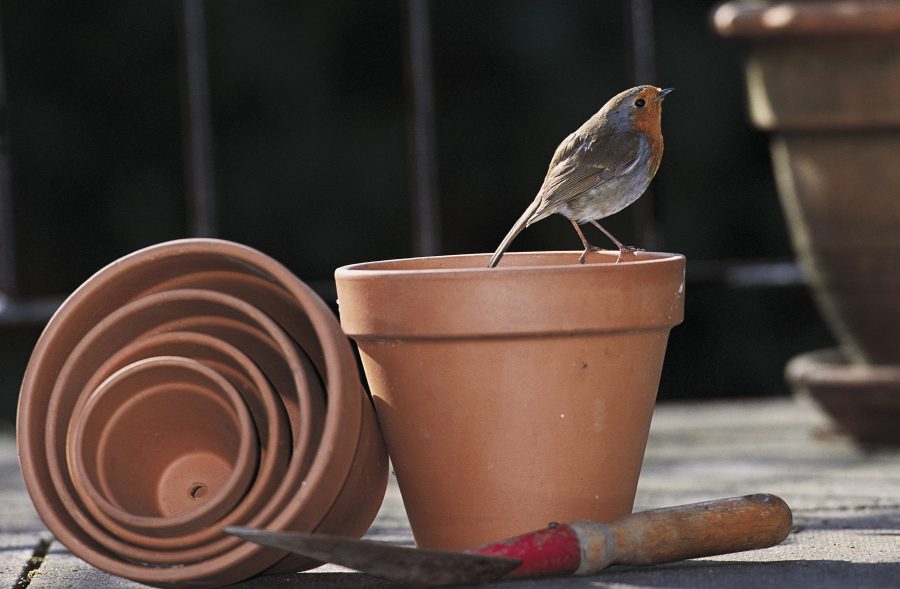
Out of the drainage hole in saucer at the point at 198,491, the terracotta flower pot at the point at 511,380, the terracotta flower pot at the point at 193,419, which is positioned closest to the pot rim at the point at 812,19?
the terracotta flower pot at the point at 511,380

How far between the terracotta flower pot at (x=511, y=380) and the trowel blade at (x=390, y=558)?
0.25 metres

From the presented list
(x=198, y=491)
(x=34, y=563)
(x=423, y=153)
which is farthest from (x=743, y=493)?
(x=423, y=153)

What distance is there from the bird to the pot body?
1387mm

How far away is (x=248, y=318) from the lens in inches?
114

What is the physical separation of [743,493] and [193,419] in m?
1.56

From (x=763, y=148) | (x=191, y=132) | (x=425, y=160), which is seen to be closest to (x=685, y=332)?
(x=763, y=148)

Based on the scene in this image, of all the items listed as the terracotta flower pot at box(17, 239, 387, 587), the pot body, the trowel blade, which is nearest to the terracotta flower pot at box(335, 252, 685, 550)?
the terracotta flower pot at box(17, 239, 387, 587)

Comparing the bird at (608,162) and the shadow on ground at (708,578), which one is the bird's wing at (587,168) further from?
the shadow on ground at (708,578)

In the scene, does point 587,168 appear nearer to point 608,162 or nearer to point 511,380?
point 608,162

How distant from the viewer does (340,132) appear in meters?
5.65

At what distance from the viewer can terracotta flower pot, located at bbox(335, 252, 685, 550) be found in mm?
2641

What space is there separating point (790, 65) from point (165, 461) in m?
2.40

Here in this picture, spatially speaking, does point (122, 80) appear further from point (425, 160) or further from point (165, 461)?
point (165, 461)

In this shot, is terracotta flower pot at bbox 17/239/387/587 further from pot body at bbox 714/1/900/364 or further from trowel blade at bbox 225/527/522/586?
pot body at bbox 714/1/900/364
